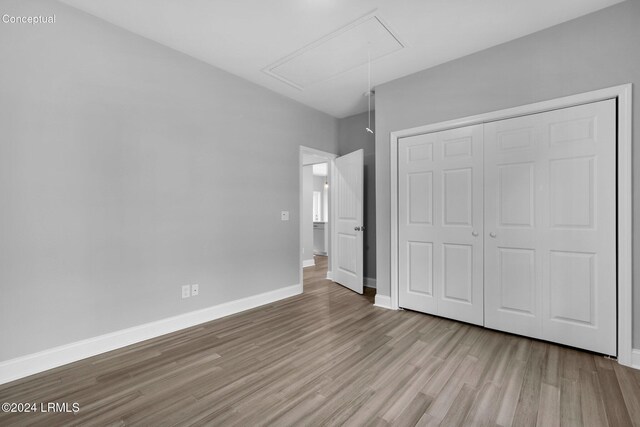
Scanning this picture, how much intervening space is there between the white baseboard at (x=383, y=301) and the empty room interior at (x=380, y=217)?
0.07 meters

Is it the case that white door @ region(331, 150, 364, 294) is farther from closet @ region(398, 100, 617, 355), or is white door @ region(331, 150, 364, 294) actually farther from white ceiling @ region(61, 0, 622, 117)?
white ceiling @ region(61, 0, 622, 117)

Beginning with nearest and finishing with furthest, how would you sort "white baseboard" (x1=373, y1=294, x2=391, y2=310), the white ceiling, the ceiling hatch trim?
1. the white ceiling
2. the ceiling hatch trim
3. "white baseboard" (x1=373, y1=294, x2=391, y2=310)

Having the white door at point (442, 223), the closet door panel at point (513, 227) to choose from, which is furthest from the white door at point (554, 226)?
the white door at point (442, 223)

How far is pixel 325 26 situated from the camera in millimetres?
2508

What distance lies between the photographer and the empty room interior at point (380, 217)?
6.32 ft

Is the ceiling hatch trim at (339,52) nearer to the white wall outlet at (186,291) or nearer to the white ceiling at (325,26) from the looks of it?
the white ceiling at (325,26)

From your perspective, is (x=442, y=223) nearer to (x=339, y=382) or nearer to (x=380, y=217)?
(x=380, y=217)

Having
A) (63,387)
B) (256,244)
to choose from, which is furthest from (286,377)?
(256,244)

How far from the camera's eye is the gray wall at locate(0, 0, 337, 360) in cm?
206

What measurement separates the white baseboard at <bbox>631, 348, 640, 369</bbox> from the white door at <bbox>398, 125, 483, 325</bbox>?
105 centimetres

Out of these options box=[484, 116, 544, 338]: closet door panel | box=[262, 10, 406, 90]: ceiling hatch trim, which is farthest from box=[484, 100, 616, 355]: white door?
box=[262, 10, 406, 90]: ceiling hatch trim

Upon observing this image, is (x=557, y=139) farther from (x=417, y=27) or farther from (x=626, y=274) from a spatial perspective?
(x=417, y=27)

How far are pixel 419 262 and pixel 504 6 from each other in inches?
99.3

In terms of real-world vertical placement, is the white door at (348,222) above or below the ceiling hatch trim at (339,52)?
below
